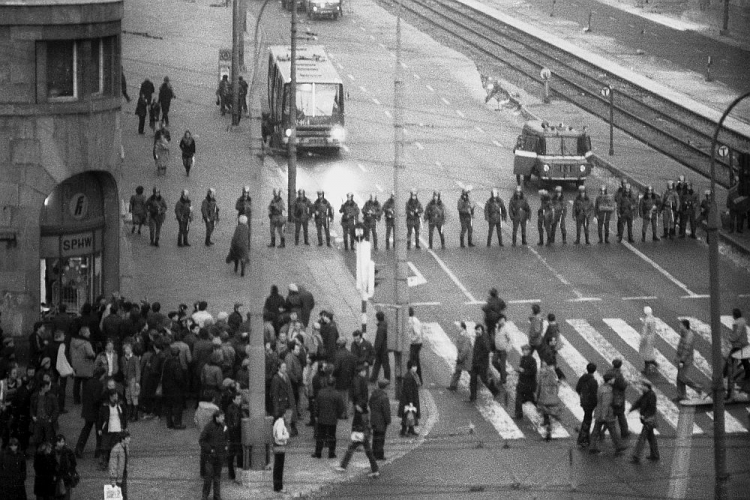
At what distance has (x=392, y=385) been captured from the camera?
39.5m

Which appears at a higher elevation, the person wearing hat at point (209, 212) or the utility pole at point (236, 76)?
the utility pole at point (236, 76)

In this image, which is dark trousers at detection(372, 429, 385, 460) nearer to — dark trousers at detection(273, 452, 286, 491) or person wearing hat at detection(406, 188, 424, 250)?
dark trousers at detection(273, 452, 286, 491)

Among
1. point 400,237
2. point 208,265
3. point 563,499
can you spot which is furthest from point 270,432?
point 208,265

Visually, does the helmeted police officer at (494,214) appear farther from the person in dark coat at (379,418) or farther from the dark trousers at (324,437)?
the dark trousers at (324,437)

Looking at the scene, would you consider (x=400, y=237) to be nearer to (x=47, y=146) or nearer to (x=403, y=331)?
(x=403, y=331)

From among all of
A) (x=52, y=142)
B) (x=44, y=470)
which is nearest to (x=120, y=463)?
(x=44, y=470)

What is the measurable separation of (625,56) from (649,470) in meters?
53.6

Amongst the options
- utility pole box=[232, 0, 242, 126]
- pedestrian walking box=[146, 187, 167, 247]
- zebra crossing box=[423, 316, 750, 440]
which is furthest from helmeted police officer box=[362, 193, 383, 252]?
utility pole box=[232, 0, 242, 126]

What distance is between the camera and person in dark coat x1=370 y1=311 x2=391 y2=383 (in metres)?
38.8

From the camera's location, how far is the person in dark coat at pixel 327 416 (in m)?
33.9

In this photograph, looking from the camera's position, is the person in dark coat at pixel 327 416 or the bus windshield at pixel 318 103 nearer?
the person in dark coat at pixel 327 416

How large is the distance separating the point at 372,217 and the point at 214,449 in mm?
19118

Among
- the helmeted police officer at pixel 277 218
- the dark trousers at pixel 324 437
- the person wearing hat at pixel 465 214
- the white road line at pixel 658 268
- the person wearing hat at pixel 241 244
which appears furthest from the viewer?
the person wearing hat at pixel 465 214

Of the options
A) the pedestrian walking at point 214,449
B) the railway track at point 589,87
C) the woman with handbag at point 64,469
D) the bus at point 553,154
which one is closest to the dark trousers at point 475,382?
the pedestrian walking at point 214,449
